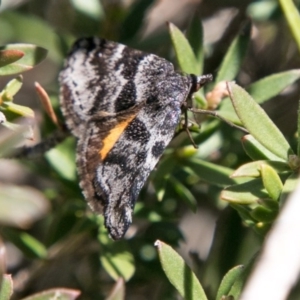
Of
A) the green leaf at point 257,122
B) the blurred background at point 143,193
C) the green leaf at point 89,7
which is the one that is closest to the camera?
the green leaf at point 257,122

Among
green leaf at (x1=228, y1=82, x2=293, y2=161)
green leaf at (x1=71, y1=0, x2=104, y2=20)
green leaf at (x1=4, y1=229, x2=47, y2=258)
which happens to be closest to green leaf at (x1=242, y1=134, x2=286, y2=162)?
green leaf at (x1=228, y1=82, x2=293, y2=161)

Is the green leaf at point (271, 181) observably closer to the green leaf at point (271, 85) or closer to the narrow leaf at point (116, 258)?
the green leaf at point (271, 85)

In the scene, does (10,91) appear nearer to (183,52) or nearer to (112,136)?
(112,136)

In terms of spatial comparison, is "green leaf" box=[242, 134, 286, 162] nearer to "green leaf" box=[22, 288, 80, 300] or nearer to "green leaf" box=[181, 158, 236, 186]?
"green leaf" box=[181, 158, 236, 186]

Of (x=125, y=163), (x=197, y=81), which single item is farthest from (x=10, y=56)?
(x=197, y=81)

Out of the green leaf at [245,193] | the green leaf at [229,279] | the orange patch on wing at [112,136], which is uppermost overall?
the green leaf at [245,193]

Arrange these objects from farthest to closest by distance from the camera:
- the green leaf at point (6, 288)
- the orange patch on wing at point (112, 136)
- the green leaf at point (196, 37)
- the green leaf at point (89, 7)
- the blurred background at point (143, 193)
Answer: the green leaf at point (89, 7) < the blurred background at point (143, 193) < the green leaf at point (196, 37) < the orange patch on wing at point (112, 136) < the green leaf at point (6, 288)

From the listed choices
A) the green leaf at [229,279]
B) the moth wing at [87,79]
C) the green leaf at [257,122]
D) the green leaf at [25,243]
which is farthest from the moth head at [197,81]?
the green leaf at [25,243]
